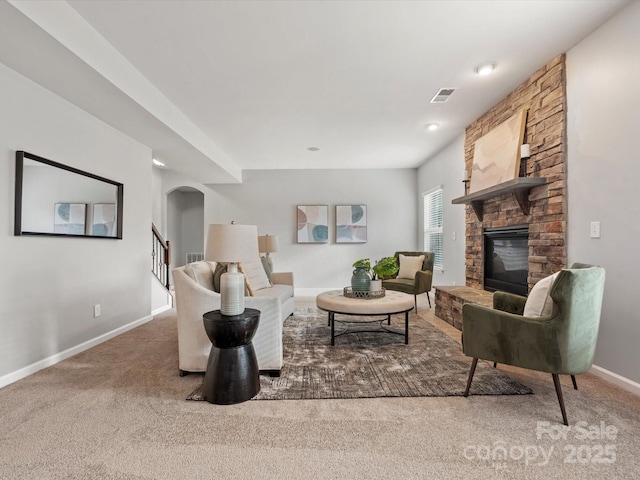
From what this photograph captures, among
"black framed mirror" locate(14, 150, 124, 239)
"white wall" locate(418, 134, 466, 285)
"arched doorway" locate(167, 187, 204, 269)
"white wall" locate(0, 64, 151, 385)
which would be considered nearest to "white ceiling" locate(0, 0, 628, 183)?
"white wall" locate(0, 64, 151, 385)

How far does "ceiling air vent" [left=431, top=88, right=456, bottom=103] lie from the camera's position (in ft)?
11.4

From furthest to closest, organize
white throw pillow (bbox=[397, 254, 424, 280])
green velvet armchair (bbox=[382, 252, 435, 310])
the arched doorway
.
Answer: the arched doorway
white throw pillow (bbox=[397, 254, 424, 280])
green velvet armchair (bbox=[382, 252, 435, 310])

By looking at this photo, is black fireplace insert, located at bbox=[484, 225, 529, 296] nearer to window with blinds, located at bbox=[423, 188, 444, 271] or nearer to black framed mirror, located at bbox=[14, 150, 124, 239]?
window with blinds, located at bbox=[423, 188, 444, 271]

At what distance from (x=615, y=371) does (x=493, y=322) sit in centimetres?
110

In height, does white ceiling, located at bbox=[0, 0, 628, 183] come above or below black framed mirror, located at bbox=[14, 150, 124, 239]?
above

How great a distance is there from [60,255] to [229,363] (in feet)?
6.55

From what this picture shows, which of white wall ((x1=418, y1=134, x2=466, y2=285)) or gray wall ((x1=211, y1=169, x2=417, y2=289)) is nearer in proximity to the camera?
white wall ((x1=418, y1=134, x2=466, y2=285))

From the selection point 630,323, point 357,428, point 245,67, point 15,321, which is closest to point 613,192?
point 630,323

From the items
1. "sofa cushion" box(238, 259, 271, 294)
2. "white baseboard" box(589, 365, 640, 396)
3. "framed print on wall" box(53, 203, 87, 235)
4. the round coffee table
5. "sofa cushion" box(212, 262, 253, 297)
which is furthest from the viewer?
"sofa cushion" box(238, 259, 271, 294)

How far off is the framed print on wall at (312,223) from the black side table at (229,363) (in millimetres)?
4763

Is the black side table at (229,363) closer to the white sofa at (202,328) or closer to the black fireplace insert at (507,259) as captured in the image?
the white sofa at (202,328)

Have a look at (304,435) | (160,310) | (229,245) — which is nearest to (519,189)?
(229,245)

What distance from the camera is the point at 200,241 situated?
8.65m

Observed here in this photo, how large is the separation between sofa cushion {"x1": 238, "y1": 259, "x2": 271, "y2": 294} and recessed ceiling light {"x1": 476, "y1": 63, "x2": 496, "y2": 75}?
9.59ft
